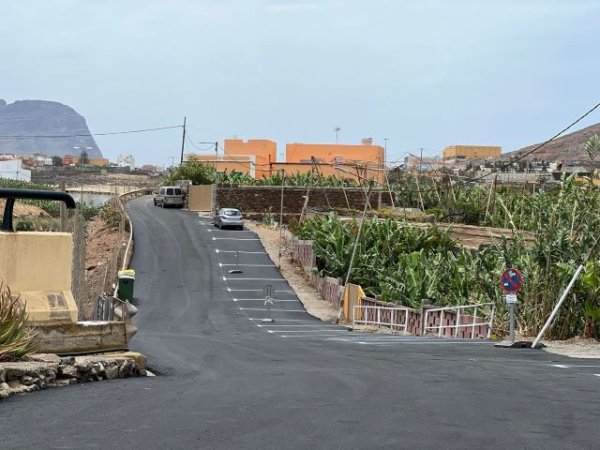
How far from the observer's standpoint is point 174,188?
3430 inches

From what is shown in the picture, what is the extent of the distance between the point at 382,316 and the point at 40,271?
24825mm

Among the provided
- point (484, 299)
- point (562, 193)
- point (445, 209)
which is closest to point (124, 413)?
point (484, 299)

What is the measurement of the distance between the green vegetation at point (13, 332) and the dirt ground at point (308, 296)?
1225 centimetres

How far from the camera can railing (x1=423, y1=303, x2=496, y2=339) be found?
92.3 ft

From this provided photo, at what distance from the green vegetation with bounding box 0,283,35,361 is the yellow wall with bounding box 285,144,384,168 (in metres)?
110

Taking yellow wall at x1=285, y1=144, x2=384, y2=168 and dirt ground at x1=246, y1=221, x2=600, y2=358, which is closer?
dirt ground at x1=246, y1=221, x2=600, y2=358

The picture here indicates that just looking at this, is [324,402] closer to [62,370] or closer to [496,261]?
[62,370]

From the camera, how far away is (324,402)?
A: 418 inches

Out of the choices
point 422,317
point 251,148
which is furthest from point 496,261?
point 251,148

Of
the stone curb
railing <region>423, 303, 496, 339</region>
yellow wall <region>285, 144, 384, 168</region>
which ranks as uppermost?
yellow wall <region>285, 144, 384, 168</region>

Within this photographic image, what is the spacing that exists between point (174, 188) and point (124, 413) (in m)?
78.4

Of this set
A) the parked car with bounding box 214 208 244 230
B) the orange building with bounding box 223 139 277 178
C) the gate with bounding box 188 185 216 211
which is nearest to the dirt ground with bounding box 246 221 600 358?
the parked car with bounding box 214 208 244 230

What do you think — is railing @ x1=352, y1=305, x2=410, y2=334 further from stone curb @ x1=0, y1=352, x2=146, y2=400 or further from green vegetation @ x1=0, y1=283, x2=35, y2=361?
green vegetation @ x1=0, y1=283, x2=35, y2=361

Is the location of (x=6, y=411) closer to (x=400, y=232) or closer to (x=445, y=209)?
(x=400, y=232)
